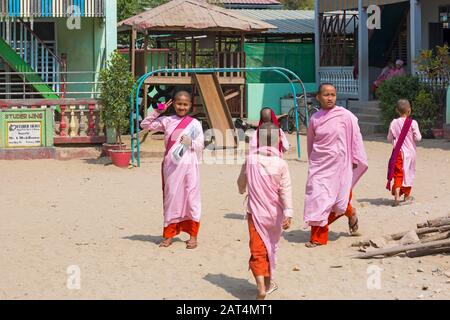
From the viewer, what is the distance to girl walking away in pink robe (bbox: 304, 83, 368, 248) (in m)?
9.48

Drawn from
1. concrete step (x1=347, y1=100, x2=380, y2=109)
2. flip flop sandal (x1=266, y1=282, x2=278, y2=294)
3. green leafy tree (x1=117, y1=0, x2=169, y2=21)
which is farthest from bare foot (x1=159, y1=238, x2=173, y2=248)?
green leafy tree (x1=117, y1=0, x2=169, y2=21)

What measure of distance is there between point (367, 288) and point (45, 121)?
1163 centimetres

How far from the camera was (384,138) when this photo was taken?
2041 centimetres

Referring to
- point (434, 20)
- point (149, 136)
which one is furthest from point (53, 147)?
point (434, 20)

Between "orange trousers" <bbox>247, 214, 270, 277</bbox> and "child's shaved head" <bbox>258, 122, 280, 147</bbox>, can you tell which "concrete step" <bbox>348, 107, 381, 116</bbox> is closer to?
"child's shaved head" <bbox>258, 122, 280, 147</bbox>

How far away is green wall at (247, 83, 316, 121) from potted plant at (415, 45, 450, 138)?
5252 mm

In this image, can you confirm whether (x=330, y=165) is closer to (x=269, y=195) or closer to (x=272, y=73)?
(x=269, y=195)

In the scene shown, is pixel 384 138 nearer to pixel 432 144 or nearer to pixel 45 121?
pixel 432 144

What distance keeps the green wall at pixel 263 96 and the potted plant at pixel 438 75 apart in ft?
17.2

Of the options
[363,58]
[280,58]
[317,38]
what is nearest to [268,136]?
[363,58]

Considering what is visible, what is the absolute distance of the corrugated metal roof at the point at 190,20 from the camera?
20.8m

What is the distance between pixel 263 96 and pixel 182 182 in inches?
601

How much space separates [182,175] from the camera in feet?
31.2

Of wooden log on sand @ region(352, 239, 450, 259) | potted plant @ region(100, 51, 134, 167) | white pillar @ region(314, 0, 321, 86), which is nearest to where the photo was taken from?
wooden log on sand @ region(352, 239, 450, 259)
